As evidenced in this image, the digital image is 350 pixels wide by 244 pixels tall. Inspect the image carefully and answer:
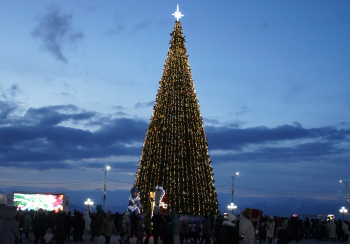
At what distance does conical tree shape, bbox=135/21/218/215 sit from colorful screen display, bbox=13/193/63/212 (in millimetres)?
13133

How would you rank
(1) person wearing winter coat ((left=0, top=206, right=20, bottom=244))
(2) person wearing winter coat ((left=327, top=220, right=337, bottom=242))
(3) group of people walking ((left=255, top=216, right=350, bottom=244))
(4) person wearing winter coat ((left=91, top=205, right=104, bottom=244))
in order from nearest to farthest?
(1) person wearing winter coat ((left=0, top=206, right=20, bottom=244)) < (4) person wearing winter coat ((left=91, top=205, right=104, bottom=244)) < (3) group of people walking ((left=255, top=216, right=350, bottom=244)) < (2) person wearing winter coat ((left=327, top=220, right=337, bottom=242))

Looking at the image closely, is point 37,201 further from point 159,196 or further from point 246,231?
point 246,231

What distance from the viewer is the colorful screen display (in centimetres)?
3797

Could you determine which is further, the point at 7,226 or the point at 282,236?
the point at 282,236

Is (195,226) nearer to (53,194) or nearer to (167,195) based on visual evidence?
(167,195)

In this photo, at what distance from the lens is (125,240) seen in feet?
56.7

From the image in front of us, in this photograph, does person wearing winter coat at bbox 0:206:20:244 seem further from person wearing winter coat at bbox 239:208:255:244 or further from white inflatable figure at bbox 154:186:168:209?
white inflatable figure at bbox 154:186:168:209

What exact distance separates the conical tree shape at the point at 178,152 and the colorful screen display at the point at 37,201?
517 inches

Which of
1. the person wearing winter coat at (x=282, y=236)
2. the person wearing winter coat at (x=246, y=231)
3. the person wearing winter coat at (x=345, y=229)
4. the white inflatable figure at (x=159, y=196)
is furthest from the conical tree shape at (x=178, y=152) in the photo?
the person wearing winter coat at (x=246, y=231)

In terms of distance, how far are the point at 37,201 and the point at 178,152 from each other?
17.0 m

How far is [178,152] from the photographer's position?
27859 mm

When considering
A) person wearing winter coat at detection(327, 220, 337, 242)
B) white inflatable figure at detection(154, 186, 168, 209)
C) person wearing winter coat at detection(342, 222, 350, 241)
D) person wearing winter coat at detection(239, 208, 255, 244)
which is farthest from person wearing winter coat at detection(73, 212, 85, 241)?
person wearing winter coat at detection(342, 222, 350, 241)

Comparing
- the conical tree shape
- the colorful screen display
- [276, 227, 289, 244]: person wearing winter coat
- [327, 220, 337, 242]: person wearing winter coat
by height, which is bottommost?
[327, 220, 337, 242]: person wearing winter coat

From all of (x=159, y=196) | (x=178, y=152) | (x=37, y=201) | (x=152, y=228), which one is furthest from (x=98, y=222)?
(x=37, y=201)
